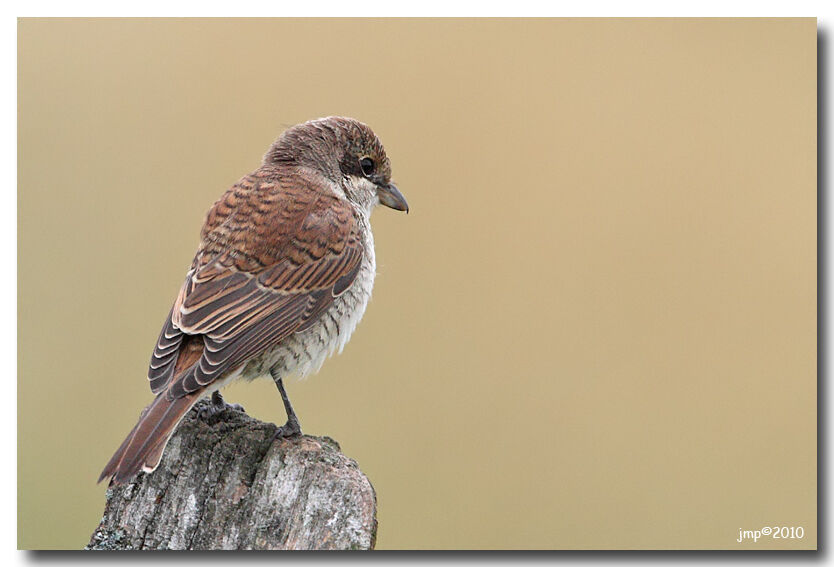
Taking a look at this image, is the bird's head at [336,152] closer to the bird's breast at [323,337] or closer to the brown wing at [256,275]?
the brown wing at [256,275]

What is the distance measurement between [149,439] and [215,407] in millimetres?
551

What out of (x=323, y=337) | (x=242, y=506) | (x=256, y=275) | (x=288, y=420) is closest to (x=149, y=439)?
(x=242, y=506)

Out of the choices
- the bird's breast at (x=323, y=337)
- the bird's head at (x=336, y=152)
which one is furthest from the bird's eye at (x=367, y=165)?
the bird's breast at (x=323, y=337)

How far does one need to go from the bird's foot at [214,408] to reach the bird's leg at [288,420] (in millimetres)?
191

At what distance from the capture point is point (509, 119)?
4.84 metres

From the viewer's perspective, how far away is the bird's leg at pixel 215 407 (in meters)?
3.56

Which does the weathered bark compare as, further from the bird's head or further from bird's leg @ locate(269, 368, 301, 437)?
the bird's head

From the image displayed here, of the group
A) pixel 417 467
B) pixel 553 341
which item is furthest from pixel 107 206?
pixel 553 341

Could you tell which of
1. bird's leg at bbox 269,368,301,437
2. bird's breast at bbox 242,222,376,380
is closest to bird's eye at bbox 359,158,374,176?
bird's breast at bbox 242,222,376,380

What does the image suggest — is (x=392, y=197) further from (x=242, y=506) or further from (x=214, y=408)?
(x=242, y=506)

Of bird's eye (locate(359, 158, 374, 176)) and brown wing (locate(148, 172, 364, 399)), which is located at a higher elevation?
bird's eye (locate(359, 158, 374, 176))

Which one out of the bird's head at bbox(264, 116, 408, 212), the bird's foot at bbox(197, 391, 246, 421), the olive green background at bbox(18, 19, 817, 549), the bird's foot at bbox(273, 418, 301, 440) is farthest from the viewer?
the bird's head at bbox(264, 116, 408, 212)

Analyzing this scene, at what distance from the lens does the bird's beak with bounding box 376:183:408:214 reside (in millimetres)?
4695

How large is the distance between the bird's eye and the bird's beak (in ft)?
0.31
